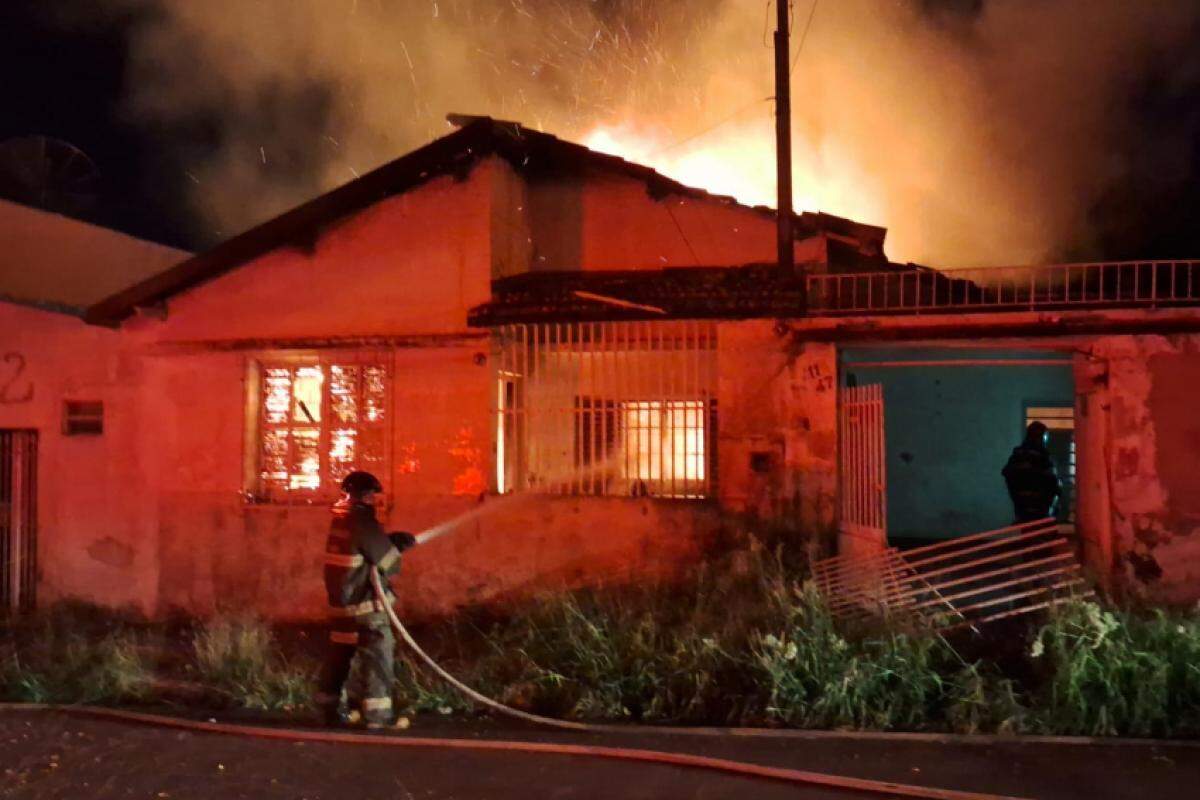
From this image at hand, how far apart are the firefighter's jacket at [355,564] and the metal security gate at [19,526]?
5581 mm

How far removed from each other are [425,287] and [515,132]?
5.51ft

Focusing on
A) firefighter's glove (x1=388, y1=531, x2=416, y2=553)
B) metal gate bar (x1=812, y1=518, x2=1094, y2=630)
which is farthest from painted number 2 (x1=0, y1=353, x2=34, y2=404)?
metal gate bar (x1=812, y1=518, x2=1094, y2=630)

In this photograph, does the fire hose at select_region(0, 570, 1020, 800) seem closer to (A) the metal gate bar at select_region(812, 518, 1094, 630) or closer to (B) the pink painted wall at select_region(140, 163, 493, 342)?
(A) the metal gate bar at select_region(812, 518, 1094, 630)

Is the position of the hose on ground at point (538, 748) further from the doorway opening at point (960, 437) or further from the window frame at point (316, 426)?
the doorway opening at point (960, 437)

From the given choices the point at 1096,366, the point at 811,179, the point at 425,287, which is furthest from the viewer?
the point at 811,179

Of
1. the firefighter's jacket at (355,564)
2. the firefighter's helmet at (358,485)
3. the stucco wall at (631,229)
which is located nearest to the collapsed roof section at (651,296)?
the stucco wall at (631,229)

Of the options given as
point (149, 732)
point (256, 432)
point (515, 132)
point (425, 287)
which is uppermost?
point (515, 132)

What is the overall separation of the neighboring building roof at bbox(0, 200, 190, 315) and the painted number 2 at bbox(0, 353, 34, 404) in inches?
95.0

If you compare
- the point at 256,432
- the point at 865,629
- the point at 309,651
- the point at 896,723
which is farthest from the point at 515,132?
the point at 896,723

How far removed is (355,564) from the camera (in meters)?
6.32

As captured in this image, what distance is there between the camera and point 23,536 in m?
10.4

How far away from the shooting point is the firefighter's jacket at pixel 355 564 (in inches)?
249

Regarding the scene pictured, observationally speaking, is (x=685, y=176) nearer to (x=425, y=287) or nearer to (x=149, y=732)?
(x=425, y=287)

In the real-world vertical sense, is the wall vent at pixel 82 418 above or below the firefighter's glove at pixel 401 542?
above
